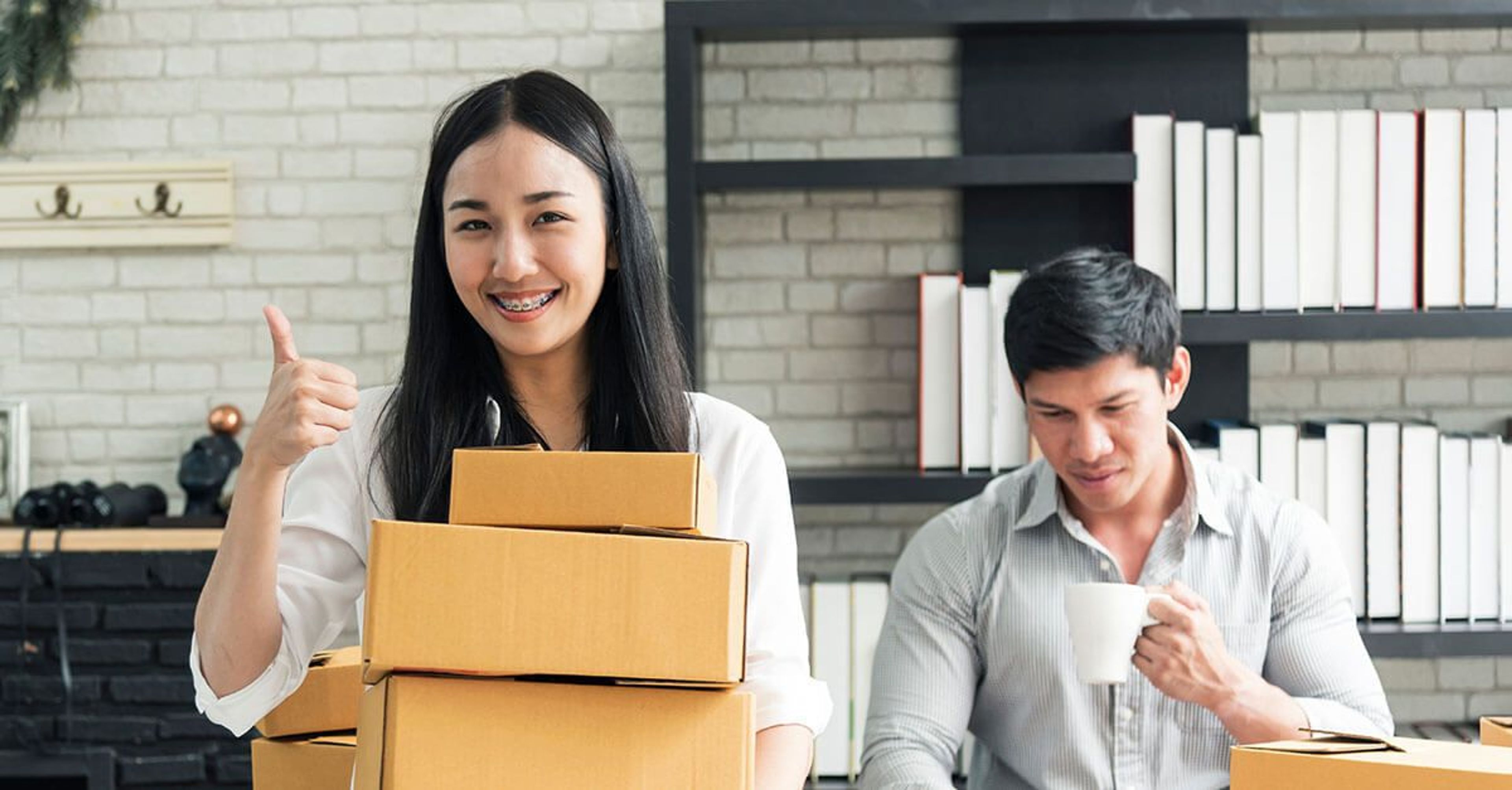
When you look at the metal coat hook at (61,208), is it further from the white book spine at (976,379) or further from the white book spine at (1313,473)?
the white book spine at (1313,473)

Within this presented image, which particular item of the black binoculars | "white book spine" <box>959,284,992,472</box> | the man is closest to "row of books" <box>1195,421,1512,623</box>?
"white book spine" <box>959,284,992,472</box>

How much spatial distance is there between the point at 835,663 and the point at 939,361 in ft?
1.91

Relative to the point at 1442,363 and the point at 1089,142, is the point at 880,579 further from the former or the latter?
the point at 1442,363

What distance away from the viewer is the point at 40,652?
9.41 feet

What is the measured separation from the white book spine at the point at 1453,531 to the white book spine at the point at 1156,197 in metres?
0.58

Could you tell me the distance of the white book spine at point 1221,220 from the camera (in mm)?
2750

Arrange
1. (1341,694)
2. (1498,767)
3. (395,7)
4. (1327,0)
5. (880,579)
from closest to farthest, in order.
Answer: (1498,767) → (1341,694) → (1327,0) → (880,579) → (395,7)

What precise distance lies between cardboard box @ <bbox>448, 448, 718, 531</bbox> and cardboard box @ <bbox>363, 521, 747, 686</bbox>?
0.05 meters

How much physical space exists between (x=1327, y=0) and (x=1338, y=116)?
202mm

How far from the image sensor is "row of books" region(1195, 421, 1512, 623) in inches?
107

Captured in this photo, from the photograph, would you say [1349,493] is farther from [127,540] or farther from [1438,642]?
[127,540]

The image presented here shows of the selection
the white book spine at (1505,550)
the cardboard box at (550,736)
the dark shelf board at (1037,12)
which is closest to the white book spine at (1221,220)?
the dark shelf board at (1037,12)

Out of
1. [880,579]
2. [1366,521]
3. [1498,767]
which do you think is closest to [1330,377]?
[1366,521]

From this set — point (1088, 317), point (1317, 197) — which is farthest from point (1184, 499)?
point (1317, 197)
